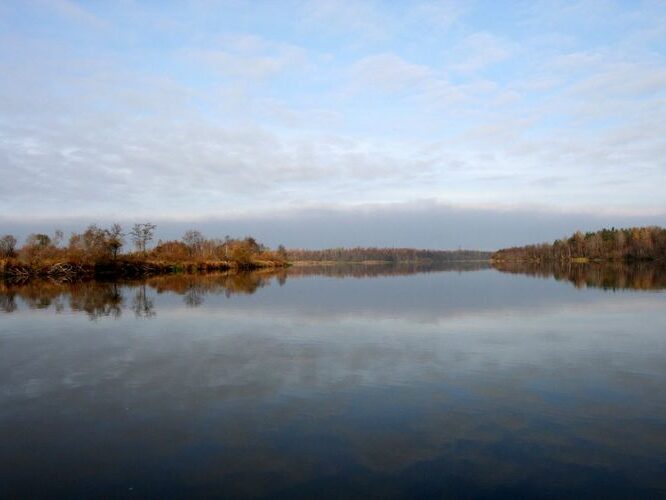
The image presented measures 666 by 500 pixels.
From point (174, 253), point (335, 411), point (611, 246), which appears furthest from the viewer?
point (611, 246)

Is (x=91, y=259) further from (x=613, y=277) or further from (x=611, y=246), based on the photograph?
(x=611, y=246)

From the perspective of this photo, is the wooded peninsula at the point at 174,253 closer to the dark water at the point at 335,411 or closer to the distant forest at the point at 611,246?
the distant forest at the point at 611,246

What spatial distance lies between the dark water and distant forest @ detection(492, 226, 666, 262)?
102112 millimetres

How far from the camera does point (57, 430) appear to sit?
5895 millimetres

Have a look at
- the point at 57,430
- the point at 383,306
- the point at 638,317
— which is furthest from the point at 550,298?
the point at 57,430

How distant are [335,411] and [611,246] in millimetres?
117850

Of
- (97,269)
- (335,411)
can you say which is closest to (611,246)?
(97,269)

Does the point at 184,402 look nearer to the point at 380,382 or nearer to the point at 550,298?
the point at 380,382

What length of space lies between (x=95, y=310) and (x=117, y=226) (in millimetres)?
38265

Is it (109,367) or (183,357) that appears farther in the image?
(183,357)

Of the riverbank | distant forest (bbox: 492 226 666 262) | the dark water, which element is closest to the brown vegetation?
the riverbank

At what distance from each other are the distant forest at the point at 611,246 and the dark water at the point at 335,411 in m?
102

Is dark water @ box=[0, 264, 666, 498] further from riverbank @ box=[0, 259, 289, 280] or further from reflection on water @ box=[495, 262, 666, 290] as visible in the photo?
riverbank @ box=[0, 259, 289, 280]

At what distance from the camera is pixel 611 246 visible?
108 metres
